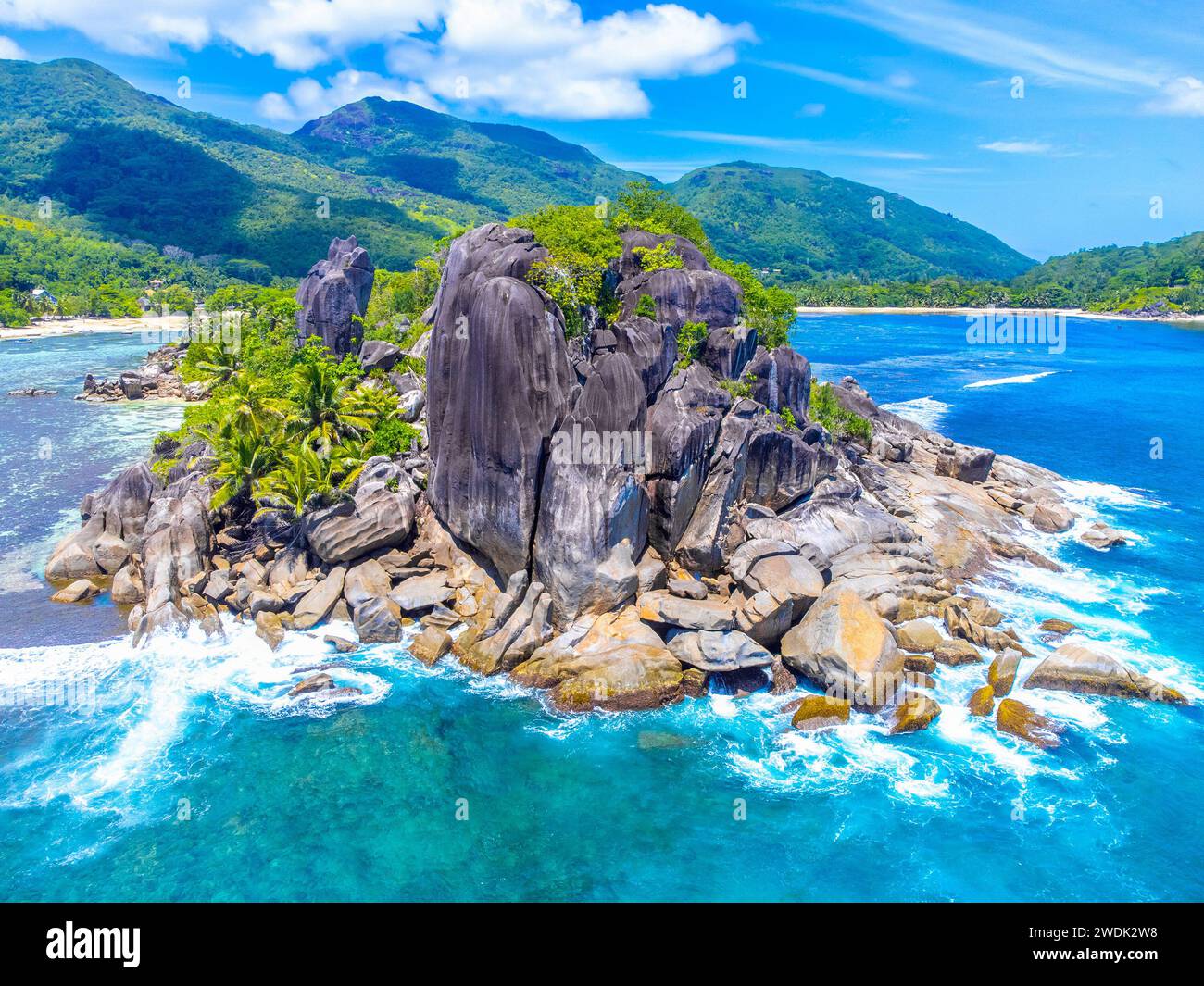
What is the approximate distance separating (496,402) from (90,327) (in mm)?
131263

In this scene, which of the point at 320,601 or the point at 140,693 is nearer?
the point at 140,693

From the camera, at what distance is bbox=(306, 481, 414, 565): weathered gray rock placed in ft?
109

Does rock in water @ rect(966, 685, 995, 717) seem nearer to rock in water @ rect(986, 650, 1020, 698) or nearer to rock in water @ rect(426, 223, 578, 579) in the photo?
rock in water @ rect(986, 650, 1020, 698)

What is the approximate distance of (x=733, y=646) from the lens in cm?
2788

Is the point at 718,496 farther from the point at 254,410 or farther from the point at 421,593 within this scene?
the point at 254,410

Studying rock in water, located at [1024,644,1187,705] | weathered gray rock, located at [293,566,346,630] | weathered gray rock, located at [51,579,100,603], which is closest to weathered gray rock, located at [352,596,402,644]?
weathered gray rock, located at [293,566,346,630]

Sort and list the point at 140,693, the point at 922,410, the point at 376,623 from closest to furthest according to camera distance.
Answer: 1. the point at 140,693
2. the point at 376,623
3. the point at 922,410

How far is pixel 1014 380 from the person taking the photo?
104062 millimetres

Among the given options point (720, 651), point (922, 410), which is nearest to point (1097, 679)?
point (720, 651)

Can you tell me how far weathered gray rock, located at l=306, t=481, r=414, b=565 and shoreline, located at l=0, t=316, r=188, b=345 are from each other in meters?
100.0

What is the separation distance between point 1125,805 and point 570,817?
1708cm

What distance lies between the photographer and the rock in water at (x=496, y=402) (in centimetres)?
3100

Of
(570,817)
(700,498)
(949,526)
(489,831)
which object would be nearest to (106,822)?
(489,831)
